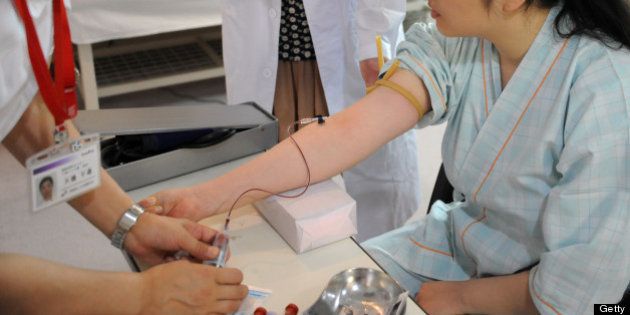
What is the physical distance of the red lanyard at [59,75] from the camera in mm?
813

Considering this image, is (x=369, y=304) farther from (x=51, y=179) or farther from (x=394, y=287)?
(x=51, y=179)

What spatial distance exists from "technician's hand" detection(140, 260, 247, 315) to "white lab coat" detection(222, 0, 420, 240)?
0.90 meters

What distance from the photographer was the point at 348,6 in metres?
1.69

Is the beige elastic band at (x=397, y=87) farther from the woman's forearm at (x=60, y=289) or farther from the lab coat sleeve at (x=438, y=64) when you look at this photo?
the woman's forearm at (x=60, y=289)

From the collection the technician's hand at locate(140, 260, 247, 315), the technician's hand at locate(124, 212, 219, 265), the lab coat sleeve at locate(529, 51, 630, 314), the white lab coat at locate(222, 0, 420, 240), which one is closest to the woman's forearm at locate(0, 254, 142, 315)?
the technician's hand at locate(140, 260, 247, 315)

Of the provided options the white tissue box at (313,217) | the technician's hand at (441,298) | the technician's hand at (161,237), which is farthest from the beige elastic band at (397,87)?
the technician's hand at (161,237)

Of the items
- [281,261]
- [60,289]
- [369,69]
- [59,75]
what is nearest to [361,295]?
[281,261]

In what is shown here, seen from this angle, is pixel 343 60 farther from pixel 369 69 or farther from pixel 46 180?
pixel 46 180

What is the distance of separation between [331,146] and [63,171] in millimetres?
499

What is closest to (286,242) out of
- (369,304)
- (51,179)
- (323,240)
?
(323,240)

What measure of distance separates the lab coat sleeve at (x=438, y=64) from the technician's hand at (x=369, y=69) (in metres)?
0.48

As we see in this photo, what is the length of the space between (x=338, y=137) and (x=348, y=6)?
635mm

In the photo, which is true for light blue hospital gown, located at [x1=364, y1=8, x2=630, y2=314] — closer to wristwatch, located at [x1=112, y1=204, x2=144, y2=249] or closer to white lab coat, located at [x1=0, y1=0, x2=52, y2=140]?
wristwatch, located at [x1=112, y1=204, x2=144, y2=249]

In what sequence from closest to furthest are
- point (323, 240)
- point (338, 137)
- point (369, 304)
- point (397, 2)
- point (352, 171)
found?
A: point (369, 304) → point (323, 240) → point (338, 137) → point (397, 2) → point (352, 171)
